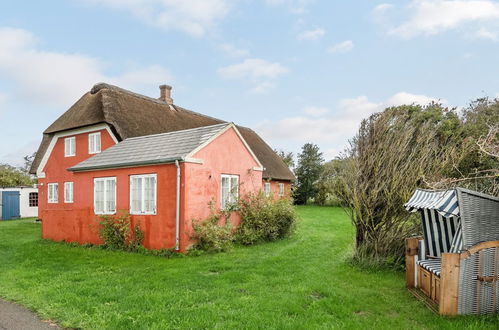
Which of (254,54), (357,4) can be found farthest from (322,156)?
(357,4)

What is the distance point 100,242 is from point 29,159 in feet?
138

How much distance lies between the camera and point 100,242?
12.1 m

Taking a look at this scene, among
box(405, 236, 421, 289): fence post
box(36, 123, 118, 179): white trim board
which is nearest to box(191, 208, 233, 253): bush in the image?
box(405, 236, 421, 289): fence post

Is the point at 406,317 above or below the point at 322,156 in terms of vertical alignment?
below

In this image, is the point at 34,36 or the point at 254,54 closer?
→ the point at 34,36

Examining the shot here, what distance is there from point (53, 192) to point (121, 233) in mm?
11226

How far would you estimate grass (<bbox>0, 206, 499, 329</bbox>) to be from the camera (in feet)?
15.3

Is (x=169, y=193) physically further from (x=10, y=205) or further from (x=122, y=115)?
(x=10, y=205)

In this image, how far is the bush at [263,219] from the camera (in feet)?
39.5

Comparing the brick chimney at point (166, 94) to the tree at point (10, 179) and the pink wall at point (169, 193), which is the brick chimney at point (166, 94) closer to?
the pink wall at point (169, 193)

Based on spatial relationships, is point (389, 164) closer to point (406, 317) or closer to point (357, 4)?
point (406, 317)

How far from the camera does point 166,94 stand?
2342 centimetres

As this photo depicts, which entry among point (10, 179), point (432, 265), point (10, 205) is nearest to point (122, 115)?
point (10, 205)

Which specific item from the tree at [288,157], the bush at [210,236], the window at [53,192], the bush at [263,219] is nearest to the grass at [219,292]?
the bush at [210,236]
